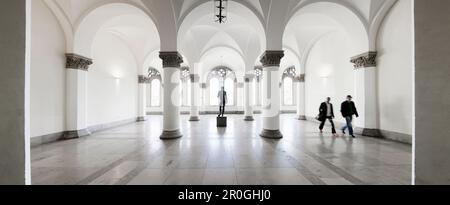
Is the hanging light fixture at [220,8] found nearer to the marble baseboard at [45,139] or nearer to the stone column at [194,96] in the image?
the stone column at [194,96]

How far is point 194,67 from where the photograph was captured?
558 inches

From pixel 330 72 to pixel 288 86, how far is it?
1262cm

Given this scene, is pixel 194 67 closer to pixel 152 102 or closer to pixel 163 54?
pixel 163 54

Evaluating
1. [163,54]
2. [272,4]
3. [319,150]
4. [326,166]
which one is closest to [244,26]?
[272,4]

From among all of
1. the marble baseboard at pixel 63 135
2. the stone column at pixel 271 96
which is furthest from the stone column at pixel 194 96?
the stone column at pixel 271 96

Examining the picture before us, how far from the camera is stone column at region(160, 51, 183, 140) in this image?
24.3 feet

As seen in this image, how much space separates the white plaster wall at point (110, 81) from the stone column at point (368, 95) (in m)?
13.2

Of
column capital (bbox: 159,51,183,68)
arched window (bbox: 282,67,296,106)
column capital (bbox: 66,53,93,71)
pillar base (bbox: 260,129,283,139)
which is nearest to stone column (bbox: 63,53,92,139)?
column capital (bbox: 66,53,93,71)

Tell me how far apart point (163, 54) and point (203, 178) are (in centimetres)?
547

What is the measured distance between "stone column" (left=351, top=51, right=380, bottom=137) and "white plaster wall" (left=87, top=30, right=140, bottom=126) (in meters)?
13.2

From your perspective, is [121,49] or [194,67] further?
[194,67]

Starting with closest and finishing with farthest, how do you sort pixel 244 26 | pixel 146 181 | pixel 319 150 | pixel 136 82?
pixel 146 181, pixel 319 150, pixel 244 26, pixel 136 82

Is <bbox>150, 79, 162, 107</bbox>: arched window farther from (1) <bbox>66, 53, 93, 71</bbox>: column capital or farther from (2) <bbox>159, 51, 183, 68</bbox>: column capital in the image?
(2) <bbox>159, 51, 183, 68</bbox>: column capital

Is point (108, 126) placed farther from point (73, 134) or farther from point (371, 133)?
point (371, 133)
